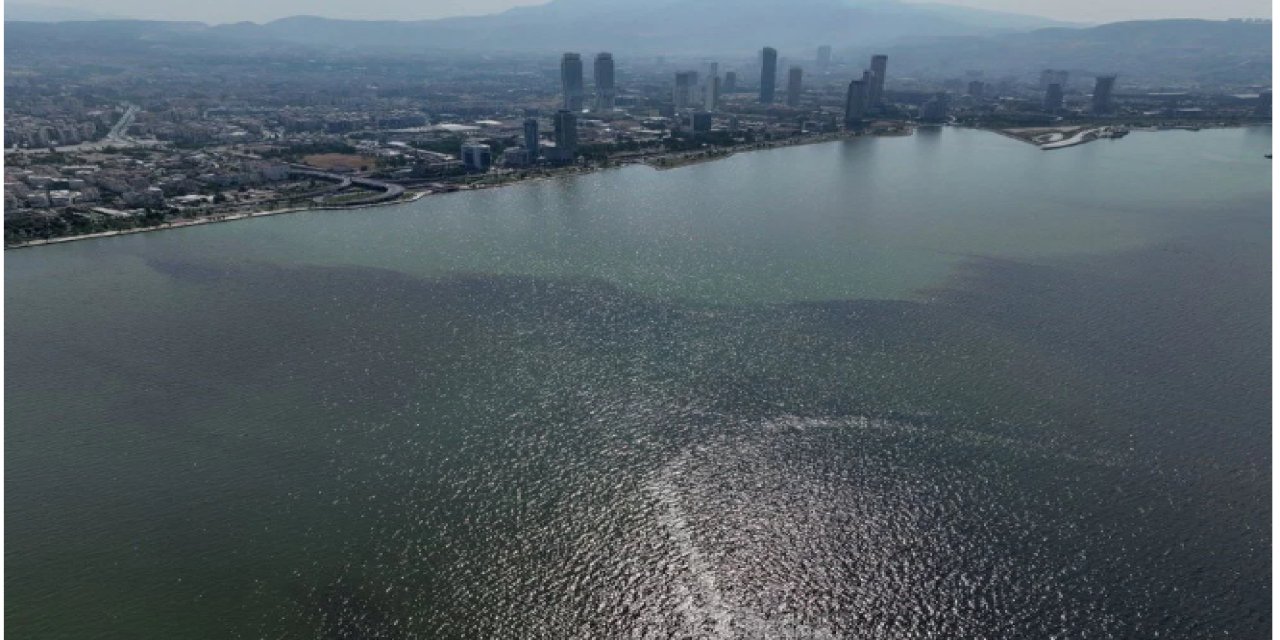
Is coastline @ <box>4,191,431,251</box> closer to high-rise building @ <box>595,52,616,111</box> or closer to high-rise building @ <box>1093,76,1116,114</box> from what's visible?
high-rise building @ <box>595,52,616,111</box>

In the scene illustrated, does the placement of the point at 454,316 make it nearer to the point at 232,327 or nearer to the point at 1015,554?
the point at 232,327

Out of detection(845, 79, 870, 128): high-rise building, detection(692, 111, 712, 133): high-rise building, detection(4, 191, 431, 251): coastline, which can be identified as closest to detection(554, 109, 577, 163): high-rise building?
detection(4, 191, 431, 251): coastline

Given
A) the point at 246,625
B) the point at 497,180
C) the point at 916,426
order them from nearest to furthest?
the point at 246,625, the point at 916,426, the point at 497,180

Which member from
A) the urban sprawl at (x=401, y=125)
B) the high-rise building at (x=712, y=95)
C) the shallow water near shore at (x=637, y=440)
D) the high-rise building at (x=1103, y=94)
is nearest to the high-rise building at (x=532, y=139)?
the urban sprawl at (x=401, y=125)

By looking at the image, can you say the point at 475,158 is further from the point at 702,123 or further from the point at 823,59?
the point at 823,59

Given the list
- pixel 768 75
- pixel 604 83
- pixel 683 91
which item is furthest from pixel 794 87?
pixel 604 83

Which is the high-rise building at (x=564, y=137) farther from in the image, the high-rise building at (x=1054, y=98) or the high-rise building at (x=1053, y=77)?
the high-rise building at (x=1053, y=77)

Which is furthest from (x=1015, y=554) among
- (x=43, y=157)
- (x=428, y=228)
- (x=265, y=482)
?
(x=43, y=157)
